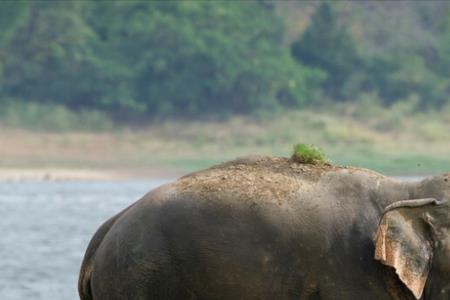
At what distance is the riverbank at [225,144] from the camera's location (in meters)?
39.8

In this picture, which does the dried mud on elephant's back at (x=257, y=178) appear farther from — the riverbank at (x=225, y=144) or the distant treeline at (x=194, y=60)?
the distant treeline at (x=194, y=60)

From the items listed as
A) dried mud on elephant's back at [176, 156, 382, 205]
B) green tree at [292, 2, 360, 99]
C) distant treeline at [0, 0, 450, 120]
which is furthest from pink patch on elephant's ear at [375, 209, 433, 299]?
green tree at [292, 2, 360, 99]

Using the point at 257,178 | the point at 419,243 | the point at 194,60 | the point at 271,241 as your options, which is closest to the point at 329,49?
the point at 194,60

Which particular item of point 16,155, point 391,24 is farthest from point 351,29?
point 16,155

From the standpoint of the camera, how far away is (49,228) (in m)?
29.4

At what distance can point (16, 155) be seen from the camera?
39.9 meters

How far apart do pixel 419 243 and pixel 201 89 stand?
4066 cm

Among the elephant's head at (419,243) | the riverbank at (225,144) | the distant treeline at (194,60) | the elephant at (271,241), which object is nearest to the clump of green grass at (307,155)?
the elephant at (271,241)

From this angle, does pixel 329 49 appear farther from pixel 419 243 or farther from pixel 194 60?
pixel 419 243

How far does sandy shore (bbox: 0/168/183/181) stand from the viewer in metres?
38.8

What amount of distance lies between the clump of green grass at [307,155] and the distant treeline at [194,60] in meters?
38.2

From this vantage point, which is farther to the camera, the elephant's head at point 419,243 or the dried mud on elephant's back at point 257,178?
the dried mud on elephant's back at point 257,178

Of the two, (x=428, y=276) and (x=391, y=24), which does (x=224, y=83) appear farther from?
(x=428, y=276)

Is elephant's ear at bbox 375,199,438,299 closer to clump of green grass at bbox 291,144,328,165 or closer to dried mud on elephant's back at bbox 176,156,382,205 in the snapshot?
dried mud on elephant's back at bbox 176,156,382,205
